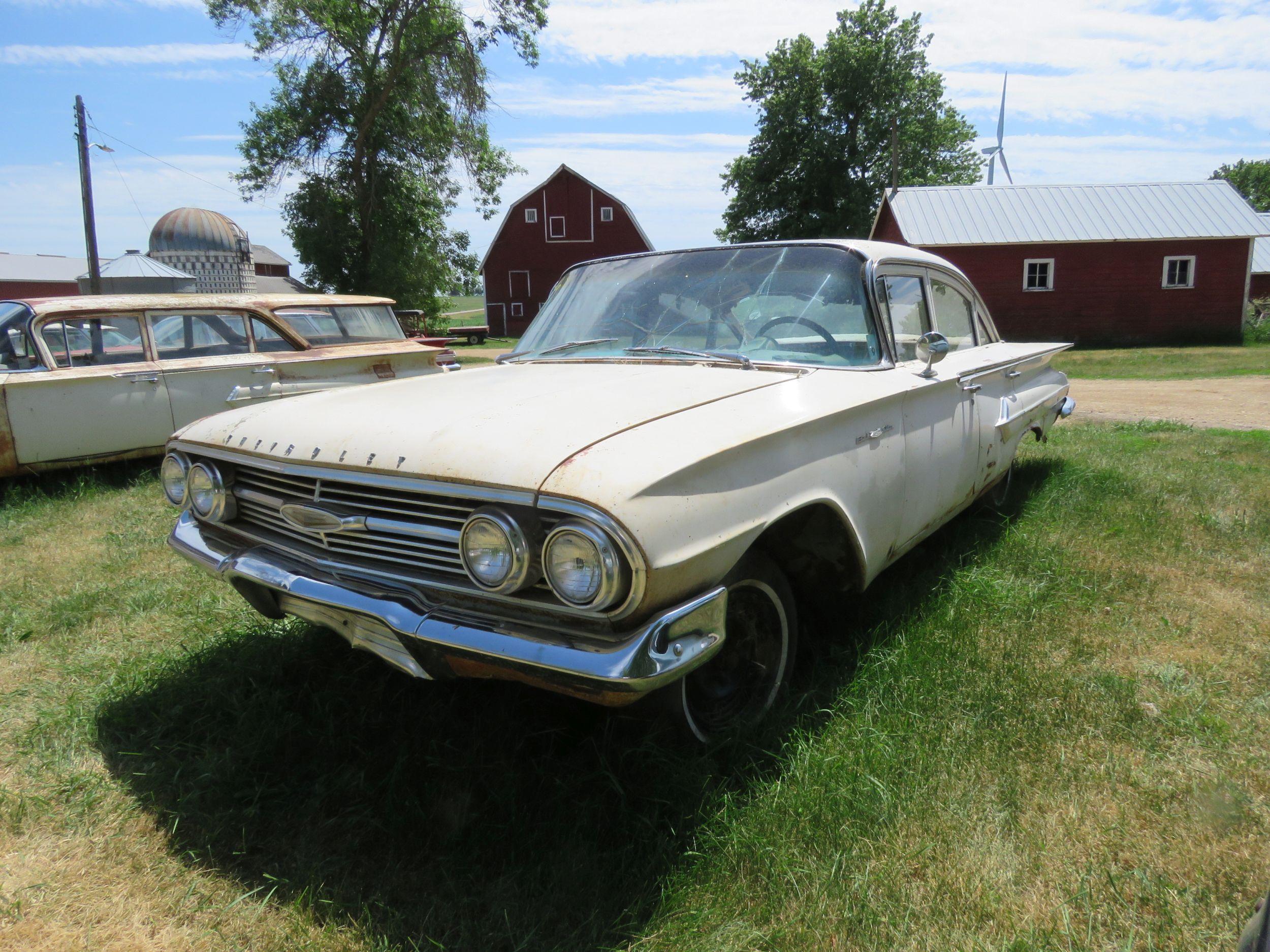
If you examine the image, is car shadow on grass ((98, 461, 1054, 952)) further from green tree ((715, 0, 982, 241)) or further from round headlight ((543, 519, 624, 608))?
green tree ((715, 0, 982, 241))

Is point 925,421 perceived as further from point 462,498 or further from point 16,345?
point 16,345

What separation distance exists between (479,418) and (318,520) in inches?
21.1

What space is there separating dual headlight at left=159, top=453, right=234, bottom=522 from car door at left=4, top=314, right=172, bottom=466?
3745 mm

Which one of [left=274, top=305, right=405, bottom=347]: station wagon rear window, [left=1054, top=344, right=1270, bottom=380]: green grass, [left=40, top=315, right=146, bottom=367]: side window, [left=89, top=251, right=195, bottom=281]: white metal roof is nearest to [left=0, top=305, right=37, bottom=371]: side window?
[left=40, top=315, right=146, bottom=367]: side window

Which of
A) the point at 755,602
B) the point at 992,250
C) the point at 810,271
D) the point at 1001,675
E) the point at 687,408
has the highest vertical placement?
the point at 992,250

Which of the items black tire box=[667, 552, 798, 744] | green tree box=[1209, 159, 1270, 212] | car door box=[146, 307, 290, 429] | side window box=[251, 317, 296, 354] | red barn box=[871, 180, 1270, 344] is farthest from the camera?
green tree box=[1209, 159, 1270, 212]

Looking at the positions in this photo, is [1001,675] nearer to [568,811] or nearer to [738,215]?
[568,811]

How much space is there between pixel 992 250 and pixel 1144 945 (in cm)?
2378

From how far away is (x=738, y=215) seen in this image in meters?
37.8

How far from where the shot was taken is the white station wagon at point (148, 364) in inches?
226

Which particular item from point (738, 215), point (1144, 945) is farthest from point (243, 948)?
Result: point (738, 215)

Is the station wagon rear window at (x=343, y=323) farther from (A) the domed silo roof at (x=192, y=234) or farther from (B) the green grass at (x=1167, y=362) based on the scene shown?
(A) the domed silo roof at (x=192, y=234)

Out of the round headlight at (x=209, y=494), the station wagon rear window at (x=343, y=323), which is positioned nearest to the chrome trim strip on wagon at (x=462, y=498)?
the round headlight at (x=209, y=494)

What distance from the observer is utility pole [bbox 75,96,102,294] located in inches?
749
